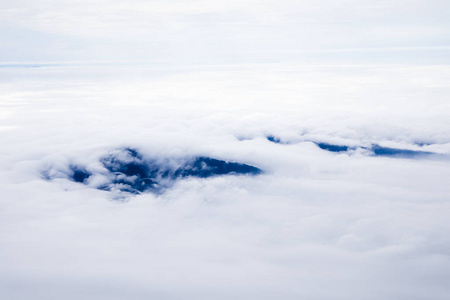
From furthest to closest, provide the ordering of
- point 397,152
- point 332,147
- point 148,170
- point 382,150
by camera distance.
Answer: point 332,147 → point 382,150 → point 397,152 → point 148,170

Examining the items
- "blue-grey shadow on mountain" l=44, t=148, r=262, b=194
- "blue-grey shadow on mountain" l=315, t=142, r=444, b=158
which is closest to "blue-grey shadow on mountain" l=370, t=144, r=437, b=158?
"blue-grey shadow on mountain" l=315, t=142, r=444, b=158

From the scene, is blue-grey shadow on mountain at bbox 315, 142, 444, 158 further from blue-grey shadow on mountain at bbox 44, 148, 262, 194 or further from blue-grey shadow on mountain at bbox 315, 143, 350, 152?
blue-grey shadow on mountain at bbox 44, 148, 262, 194

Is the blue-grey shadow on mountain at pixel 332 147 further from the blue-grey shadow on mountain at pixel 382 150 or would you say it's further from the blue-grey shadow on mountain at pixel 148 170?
the blue-grey shadow on mountain at pixel 148 170

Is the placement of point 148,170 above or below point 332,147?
below

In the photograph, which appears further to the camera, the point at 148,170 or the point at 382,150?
the point at 382,150

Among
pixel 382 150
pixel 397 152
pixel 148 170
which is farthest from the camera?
pixel 382 150

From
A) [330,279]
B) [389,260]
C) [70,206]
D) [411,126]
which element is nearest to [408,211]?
[389,260]

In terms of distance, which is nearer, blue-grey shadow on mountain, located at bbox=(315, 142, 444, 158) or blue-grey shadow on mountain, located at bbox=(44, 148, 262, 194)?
blue-grey shadow on mountain, located at bbox=(44, 148, 262, 194)

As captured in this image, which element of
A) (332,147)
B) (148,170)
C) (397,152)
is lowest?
(148,170)

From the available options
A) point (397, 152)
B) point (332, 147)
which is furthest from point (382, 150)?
point (332, 147)

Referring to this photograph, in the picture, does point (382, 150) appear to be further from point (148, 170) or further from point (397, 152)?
point (148, 170)
